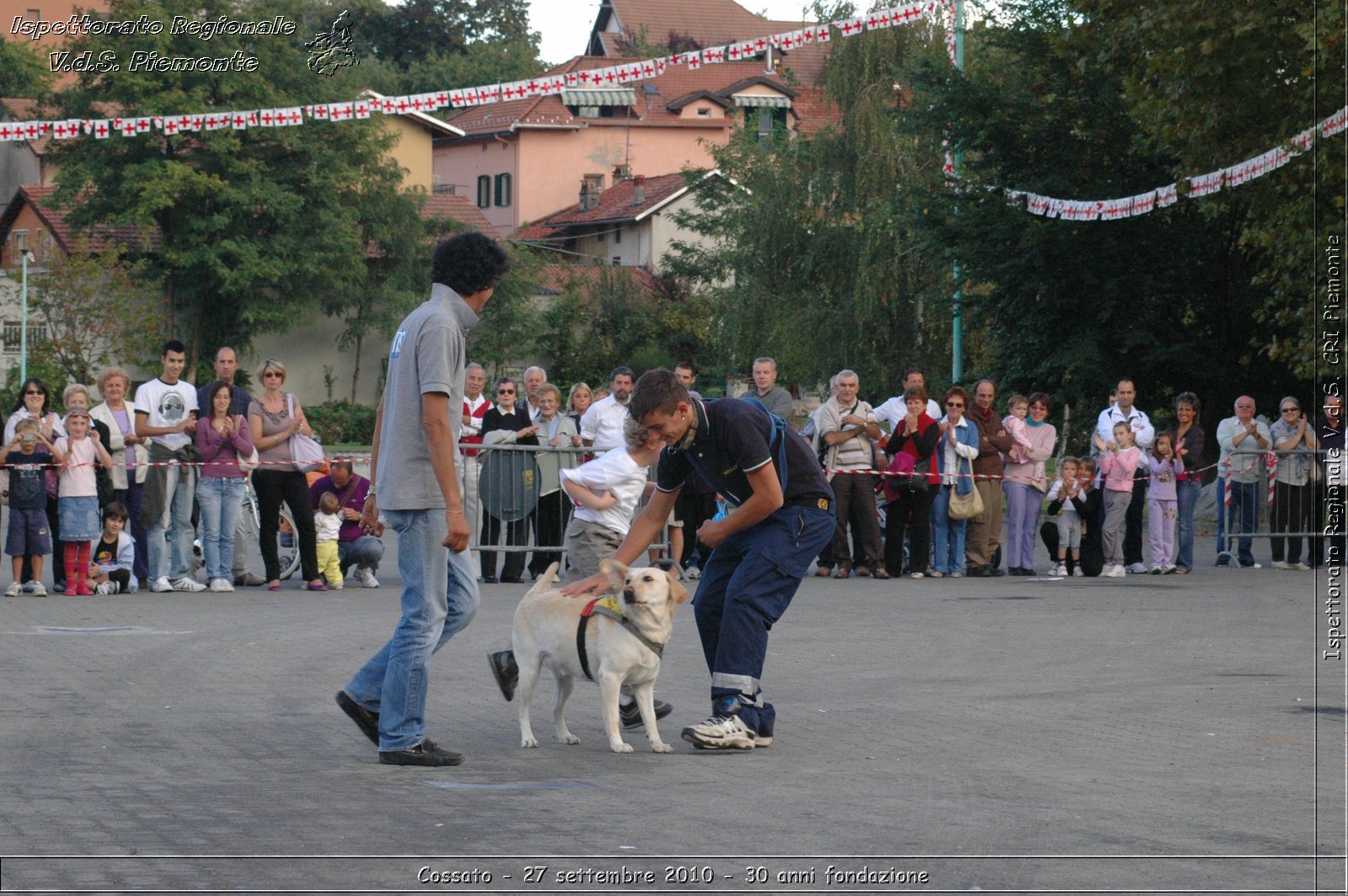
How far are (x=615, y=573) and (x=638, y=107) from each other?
85.1 meters

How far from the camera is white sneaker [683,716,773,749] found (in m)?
7.78

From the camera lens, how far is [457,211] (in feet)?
254

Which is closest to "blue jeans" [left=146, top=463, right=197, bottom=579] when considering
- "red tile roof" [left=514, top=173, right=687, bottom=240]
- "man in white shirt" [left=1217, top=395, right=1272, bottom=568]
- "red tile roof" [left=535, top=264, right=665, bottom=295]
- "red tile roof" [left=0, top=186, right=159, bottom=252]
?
"man in white shirt" [left=1217, top=395, right=1272, bottom=568]

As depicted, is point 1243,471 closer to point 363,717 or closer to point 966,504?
point 966,504

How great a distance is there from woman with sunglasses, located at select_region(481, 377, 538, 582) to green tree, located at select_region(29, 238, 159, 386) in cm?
4310

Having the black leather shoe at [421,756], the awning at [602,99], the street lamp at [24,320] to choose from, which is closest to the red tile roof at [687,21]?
the awning at [602,99]

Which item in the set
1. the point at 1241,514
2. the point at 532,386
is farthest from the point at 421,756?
the point at 1241,514

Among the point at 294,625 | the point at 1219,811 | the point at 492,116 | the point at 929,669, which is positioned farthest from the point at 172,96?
the point at 1219,811

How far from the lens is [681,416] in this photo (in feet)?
24.7

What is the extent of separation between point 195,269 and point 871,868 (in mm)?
61386

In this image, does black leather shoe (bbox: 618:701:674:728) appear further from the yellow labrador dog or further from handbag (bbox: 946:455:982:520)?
handbag (bbox: 946:455:982:520)

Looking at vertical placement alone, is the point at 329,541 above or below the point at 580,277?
below

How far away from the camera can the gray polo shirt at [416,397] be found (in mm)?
7246

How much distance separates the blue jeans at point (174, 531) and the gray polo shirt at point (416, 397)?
9020 millimetres
